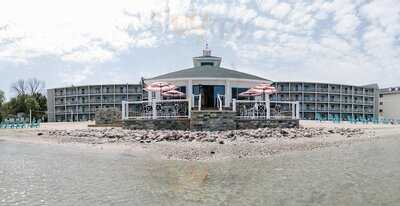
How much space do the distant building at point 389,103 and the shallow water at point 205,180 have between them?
74.7m

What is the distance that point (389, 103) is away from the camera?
80188mm

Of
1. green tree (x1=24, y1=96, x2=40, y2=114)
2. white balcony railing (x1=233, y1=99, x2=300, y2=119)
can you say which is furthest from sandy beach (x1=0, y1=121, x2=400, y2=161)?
green tree (x1=24, y1=96, x2=40, y2=114)

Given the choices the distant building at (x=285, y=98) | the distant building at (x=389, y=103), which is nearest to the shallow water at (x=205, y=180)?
the distant building at (x=285, y=98)

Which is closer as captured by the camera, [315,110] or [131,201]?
[131,201]

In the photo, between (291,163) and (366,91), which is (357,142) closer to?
(291,163)

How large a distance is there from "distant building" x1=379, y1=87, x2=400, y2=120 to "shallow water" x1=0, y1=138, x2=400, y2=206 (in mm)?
74664

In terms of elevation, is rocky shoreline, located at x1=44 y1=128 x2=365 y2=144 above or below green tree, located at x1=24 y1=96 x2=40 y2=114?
below

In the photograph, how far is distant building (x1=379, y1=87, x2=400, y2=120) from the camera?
7838cm

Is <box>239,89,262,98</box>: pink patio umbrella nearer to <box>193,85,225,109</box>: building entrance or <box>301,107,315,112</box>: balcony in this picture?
<box>193,85,225,109</box>: building entrance

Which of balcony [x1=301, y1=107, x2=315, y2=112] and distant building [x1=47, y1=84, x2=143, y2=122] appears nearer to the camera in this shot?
balcony [x1=301, y1=107, x2=315, y2=112]

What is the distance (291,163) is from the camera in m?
10.5

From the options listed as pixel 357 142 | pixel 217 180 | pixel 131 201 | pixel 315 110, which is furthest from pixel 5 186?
pixel 315 110

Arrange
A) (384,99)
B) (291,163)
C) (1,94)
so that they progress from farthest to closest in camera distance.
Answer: (384,99)
(1,94)
(291,163)

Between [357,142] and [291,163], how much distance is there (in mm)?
6157
